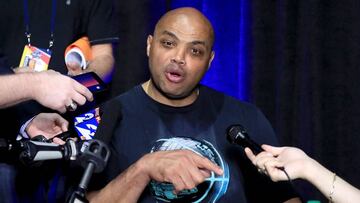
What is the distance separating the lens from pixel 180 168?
1.69 metres

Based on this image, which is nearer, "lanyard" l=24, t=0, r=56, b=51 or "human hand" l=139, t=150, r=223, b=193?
"human hand" l=139, t=150, r=223, b=193

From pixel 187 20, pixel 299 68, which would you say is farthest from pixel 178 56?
pixel 299 68

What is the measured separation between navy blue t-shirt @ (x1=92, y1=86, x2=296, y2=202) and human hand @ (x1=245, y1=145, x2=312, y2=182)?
0.33 meters

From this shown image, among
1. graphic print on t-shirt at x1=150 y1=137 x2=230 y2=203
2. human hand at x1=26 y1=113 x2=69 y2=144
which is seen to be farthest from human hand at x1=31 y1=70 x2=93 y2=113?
graphic print on t-shirt at x1=150 y1=137 x2=230 y2=203

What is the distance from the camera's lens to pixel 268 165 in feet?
5.70

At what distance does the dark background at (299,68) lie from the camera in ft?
9.64

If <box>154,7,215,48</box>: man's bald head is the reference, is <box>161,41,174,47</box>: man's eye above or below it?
below

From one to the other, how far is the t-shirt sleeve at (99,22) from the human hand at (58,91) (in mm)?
766

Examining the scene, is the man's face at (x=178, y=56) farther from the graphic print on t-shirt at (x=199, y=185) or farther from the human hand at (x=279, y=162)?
the human hand at (x=279, y=162)

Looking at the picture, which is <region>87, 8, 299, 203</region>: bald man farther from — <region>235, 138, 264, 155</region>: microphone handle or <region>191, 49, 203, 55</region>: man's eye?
<region>235, 138, 264, 155</region>: microphone handle

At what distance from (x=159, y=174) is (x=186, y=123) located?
45cm

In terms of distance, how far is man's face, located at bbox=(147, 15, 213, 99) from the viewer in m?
2.17

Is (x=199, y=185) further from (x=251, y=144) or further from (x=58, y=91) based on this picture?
(x=58, y=91)

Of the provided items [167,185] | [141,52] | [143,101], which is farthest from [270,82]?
[167,185]
